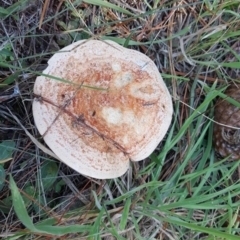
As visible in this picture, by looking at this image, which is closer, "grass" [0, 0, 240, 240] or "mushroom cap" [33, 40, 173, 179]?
"mushroom cap" [33, 40, 173, 179]

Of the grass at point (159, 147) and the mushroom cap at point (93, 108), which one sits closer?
the mushroom cap at point (93, 108)

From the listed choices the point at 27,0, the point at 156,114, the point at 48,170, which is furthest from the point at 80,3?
the point at 48,170

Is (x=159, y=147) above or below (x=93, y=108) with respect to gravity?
below

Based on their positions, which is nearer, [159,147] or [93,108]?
[93,108]
